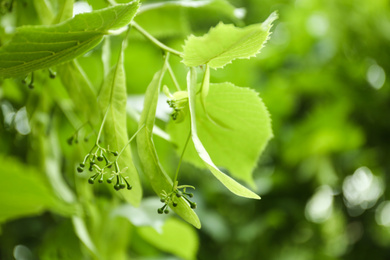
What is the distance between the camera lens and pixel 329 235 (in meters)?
1.38

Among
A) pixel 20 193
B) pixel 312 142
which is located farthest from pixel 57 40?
pixel 312 142

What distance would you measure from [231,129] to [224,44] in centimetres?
16

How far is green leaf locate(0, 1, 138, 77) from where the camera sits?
36 centimetres

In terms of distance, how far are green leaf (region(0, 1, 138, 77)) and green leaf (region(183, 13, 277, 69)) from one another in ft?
0.21

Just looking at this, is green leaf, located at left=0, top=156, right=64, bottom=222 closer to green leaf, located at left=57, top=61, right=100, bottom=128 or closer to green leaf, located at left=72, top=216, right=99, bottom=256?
green leaf, located at left=72, top=216, right=99, bottom=256

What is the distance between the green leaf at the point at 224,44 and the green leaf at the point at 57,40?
0.07 m

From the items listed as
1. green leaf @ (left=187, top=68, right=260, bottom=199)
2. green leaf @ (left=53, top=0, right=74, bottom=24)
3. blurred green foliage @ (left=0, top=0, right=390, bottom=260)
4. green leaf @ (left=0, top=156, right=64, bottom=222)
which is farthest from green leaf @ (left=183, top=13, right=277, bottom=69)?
blurred green foliage @ (left=0, top=0, right=390, bottom=260)

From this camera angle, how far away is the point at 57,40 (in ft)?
1.23

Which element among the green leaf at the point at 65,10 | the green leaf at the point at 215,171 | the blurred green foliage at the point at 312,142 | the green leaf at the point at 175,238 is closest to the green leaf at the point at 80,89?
the green leaf at the point at 65,10

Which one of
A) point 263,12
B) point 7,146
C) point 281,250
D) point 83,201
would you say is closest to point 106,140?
point 83,201

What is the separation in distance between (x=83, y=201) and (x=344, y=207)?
3.32 feet

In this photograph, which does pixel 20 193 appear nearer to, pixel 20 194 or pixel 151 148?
pixel 20 194

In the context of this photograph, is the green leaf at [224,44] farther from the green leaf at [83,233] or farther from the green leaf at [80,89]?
the green leaf at [83,233]

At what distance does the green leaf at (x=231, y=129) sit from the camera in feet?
1.49
